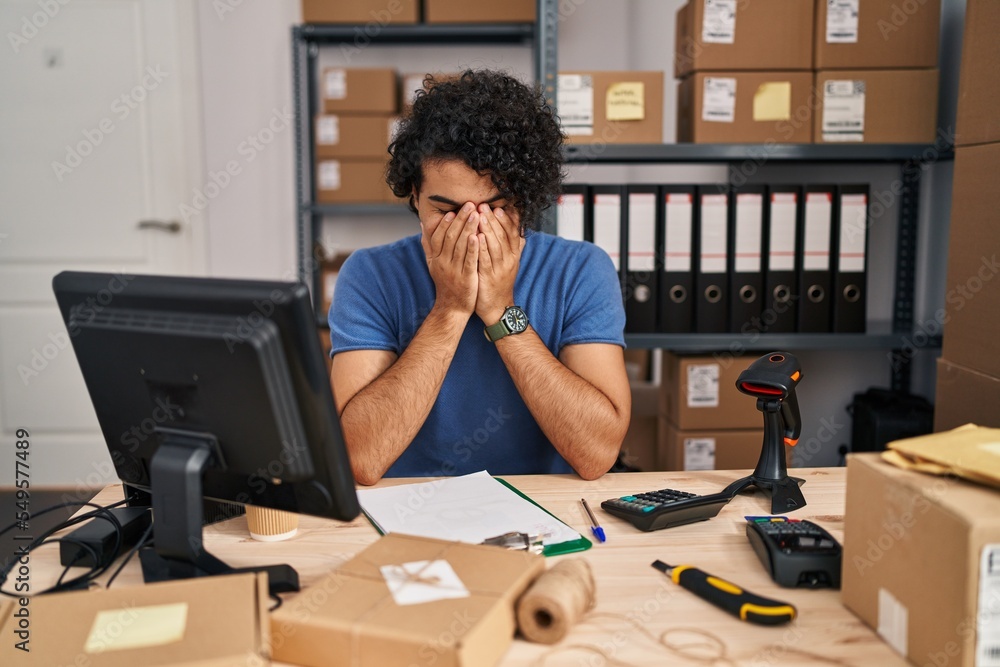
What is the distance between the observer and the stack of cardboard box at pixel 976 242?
132cm

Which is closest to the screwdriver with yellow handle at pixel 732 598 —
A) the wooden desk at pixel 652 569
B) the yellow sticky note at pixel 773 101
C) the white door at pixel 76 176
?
the wooden desk at pixel 652 569

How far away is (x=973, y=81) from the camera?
1385 millimetres

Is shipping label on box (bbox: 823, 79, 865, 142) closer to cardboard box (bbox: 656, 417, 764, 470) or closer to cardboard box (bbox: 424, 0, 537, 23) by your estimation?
cardboard box (bbox: 656, 417, 764, 470)

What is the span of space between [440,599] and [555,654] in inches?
4.2

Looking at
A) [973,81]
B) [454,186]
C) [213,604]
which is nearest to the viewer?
[213,604]

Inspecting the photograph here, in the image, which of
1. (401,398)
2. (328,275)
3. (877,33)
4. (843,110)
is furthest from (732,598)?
(328,275)

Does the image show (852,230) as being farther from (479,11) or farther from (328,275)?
(328,275)

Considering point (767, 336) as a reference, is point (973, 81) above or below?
above

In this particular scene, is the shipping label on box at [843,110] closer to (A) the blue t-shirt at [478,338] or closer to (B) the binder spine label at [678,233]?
(B) the binder spine label at [678,233]

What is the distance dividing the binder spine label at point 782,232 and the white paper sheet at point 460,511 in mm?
1121

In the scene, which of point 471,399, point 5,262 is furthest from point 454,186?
point 5,262

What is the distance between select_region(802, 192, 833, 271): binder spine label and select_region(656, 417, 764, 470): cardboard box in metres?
0.44

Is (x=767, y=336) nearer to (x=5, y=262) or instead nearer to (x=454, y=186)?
(x=454, y=186)

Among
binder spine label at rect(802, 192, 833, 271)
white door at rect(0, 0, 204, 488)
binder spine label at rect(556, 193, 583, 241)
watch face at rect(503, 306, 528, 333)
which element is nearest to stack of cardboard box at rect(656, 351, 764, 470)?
binder spine label at rect(802, 192, 833, 271)
